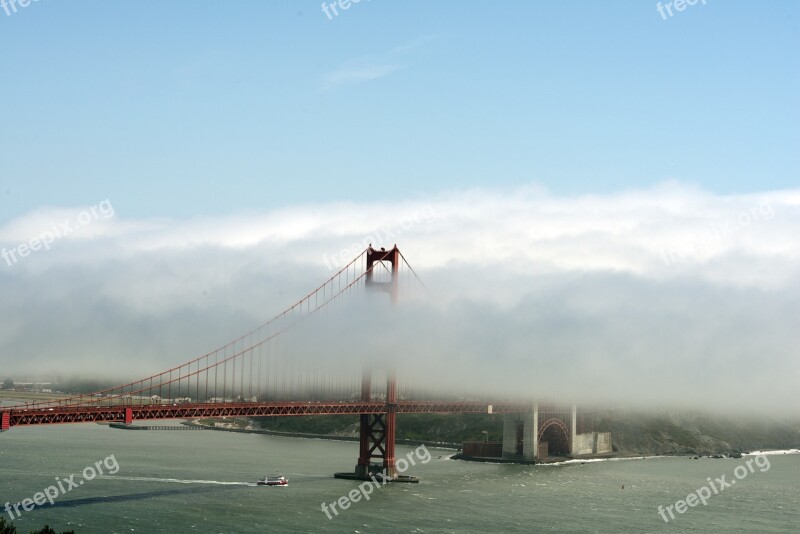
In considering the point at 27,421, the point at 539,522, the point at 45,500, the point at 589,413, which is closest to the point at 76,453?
the point at 45,500

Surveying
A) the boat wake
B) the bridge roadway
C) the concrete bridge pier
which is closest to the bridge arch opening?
the concrete bridge pier

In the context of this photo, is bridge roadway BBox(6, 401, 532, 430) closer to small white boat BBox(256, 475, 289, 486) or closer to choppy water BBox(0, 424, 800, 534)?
choppy water BBox(0, 424, 800, 534)

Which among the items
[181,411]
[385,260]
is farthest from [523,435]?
[181,411]

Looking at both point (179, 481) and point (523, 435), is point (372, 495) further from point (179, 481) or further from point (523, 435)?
point (523, 435)

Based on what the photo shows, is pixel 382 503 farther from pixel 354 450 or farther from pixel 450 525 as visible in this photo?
pixel 354 450

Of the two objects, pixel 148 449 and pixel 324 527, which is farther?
pixel 148 449
